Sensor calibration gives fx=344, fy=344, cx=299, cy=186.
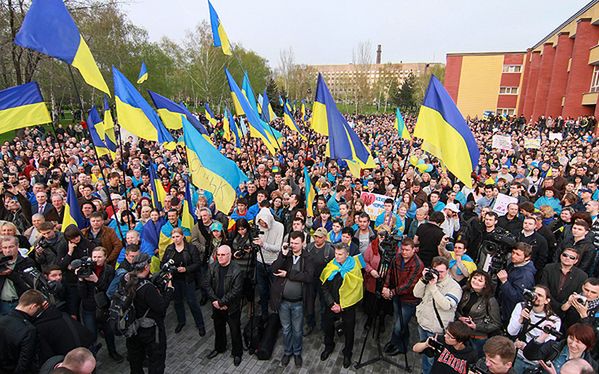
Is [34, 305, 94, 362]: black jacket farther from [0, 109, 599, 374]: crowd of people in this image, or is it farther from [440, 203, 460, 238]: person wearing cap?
[440, 203, 460, 238]: person wearing cap

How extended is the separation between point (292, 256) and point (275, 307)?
72cm

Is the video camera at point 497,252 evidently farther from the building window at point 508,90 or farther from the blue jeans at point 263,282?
the building window at point 508,90

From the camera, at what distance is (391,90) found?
6900 cm

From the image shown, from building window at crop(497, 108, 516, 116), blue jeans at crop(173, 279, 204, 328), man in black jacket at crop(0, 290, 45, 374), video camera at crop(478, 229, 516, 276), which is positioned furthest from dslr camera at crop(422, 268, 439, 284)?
building window at crop(497, 108, 516, 116)

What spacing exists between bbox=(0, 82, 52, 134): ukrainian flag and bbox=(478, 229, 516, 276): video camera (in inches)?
273

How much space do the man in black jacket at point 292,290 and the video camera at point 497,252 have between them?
221 centimetres

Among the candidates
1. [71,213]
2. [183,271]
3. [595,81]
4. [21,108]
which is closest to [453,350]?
[183,271]

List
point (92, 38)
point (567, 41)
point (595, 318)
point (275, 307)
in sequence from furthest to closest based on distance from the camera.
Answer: point (567, 41) → point (92, 38) → point (275, 307) → point (595, 318)

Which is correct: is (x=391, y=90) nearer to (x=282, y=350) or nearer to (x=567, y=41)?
(x=567, y=41)

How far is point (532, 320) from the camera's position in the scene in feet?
11.5

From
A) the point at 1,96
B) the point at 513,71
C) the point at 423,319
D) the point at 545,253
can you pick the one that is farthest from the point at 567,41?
the point at 1,96

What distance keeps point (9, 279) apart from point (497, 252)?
18.5 ft

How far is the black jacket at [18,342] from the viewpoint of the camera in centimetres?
307

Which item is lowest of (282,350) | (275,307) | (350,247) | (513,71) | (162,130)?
(282,350)
